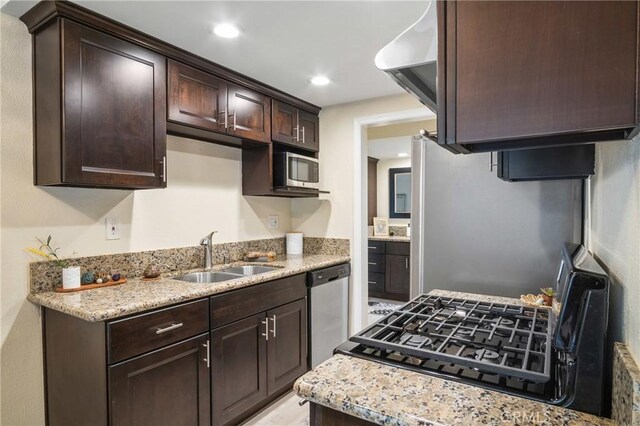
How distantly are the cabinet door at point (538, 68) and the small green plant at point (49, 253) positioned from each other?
2005mm

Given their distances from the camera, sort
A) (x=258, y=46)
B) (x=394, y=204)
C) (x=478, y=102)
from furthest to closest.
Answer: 1. (x=394, y=204)
2. (x=258, y=46)
3. (x=478, y=102)

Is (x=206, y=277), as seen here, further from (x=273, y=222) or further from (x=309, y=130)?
(x=309, y=130)

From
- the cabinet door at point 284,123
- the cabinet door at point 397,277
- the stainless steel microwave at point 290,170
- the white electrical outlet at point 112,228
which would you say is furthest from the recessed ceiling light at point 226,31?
the cabinet door at point 397,277

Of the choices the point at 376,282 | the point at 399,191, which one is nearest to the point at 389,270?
the point at 376,282

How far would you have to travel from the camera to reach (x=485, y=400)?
2.40 ft

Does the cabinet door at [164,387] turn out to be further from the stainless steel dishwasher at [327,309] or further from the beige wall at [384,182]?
the beige wall at [384,182]

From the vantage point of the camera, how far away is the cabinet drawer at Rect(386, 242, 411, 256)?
4934 millimetres

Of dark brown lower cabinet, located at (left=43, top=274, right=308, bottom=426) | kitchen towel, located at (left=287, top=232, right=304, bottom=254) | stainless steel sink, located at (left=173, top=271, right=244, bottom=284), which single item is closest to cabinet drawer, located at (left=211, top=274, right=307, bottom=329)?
dark brown lower cabinet, located at (left=43, top=274, right=308, bottom=426)

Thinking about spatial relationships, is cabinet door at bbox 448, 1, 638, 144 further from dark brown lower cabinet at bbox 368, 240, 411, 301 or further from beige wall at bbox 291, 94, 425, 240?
dark brown lower cabinet at bbox 368, 240, 411, 301

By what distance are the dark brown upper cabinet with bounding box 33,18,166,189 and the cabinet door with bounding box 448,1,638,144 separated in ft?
5.68

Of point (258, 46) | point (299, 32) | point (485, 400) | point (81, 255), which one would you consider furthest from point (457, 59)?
point (81, 255)

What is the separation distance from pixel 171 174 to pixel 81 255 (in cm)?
76

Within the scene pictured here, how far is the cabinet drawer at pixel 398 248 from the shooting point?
493 centimetres

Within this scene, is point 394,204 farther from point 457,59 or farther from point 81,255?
point 457,59
